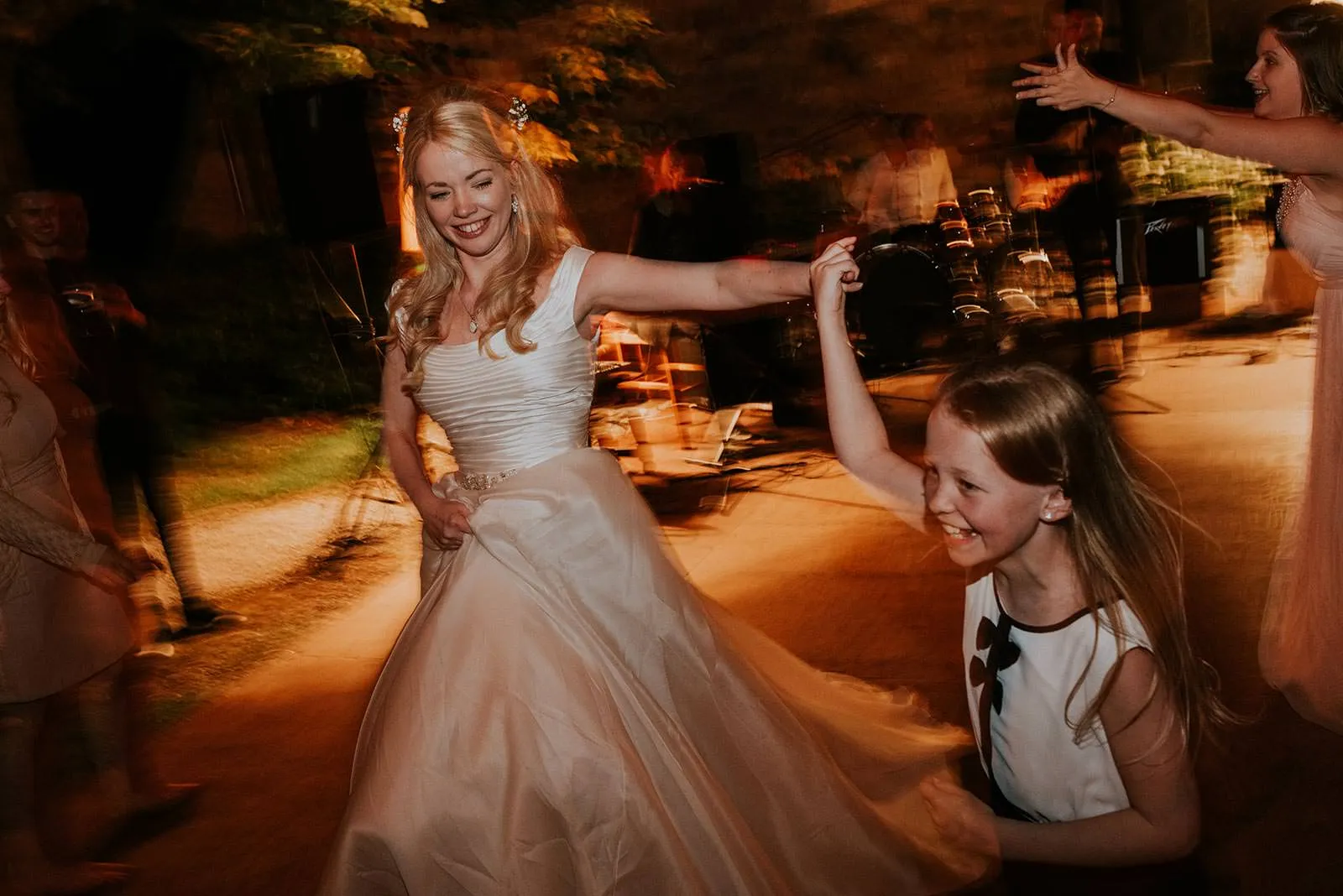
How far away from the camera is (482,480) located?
88.3 inches

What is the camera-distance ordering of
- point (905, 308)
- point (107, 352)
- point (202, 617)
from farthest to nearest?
point (905, 308) → point (202, 617) → point (107, 352)

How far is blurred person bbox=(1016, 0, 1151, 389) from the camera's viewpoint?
6.12m

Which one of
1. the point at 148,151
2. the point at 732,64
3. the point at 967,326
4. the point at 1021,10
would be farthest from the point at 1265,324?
the point at 148,151

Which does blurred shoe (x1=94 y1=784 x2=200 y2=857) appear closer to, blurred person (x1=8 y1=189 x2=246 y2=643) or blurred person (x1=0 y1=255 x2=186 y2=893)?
blurred person (x1=0 y1=255 x2=186 y2=893)

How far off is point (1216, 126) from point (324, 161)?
17.5 ft

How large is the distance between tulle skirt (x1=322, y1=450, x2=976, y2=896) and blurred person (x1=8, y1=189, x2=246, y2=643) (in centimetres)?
238

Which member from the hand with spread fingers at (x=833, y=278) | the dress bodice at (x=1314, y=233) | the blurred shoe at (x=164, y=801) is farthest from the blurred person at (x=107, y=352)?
the dress bodice at (x=1314, y=233)

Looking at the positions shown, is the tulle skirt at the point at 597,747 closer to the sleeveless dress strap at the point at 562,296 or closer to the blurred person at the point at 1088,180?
the sleeveless dress strap at the point at 562,296

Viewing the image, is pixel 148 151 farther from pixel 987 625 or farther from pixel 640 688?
pixel 987 625

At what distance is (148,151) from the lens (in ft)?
27.9

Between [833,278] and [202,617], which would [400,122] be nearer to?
[833,278]

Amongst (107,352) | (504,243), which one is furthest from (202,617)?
(504,243)

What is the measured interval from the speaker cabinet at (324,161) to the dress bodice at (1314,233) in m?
5.07

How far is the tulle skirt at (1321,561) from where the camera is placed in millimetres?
2568
